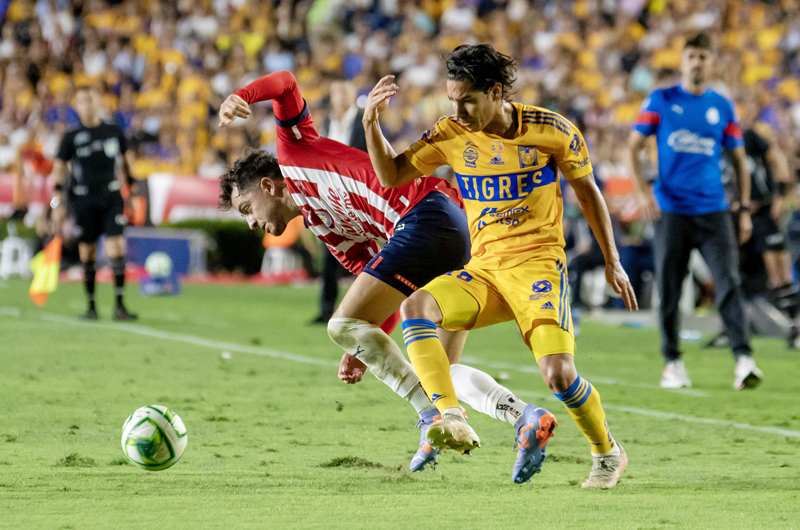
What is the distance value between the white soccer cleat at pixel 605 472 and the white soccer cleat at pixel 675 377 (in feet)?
10.9

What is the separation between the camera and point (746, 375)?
7340 millimetres

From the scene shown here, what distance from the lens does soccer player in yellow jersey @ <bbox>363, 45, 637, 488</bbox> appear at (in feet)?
14.0

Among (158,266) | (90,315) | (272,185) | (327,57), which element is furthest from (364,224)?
(327,57)

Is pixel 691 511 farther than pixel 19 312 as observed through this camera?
No

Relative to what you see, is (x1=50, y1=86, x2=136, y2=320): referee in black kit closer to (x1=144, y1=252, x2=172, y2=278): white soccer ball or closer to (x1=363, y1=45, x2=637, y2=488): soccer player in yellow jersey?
(x1=144, y1=252, x2=172, y2=278): white soccer ball

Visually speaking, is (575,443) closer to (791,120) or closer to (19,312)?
(19,312)

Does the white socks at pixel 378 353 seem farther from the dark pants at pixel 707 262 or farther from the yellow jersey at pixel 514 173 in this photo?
the dark pants at pixel 707 262

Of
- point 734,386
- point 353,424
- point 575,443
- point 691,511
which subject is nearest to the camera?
point 691,511

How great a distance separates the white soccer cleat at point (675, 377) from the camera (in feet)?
24.6

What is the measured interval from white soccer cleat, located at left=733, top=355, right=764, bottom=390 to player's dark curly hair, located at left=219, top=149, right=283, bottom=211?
4.02 meters

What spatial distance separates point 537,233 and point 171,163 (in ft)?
53.1

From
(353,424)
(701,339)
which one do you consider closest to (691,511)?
(353,424)

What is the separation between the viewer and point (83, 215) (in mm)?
11469

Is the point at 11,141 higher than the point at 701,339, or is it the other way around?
the point at 11,141
